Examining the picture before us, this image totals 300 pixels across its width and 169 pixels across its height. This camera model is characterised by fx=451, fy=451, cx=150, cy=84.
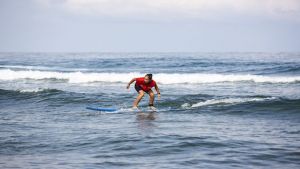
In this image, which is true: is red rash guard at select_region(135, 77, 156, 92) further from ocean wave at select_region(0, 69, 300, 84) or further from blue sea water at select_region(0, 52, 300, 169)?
ocean wave at select_region(0, 69, 300, 84)

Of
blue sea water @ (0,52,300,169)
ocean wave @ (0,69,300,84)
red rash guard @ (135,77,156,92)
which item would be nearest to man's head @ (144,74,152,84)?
red rash guard @ (135,77,156,92)

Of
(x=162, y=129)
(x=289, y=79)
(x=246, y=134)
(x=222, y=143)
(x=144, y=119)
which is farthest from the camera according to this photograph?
(x=289, y=79)

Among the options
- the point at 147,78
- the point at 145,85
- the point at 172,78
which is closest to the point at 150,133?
the point at 147,78

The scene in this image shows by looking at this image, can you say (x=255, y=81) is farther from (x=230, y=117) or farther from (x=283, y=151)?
(x=283, y=151)

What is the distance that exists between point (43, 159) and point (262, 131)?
569cm

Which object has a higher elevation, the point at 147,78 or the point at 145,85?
the point at 147,78

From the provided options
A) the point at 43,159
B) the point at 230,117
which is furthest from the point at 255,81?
the point at 43,159

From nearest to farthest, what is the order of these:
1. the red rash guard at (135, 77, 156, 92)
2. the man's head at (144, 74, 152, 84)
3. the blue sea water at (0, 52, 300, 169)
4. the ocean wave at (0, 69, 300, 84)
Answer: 1. the blue sea water at (0, 52, 300, 169)
2. the man's head at (144, 74, 152, 84)
3. the red rash guard at (135, 77, 156, 92)
4. the ocean wave at (0, 69, 300, 84)

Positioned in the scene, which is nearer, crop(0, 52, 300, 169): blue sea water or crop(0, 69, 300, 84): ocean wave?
crop(0, 52, 300, 169): blue sea water

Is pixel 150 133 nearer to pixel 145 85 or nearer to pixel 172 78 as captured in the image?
pixel 145 85

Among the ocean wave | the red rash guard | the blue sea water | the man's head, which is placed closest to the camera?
the blue sea water

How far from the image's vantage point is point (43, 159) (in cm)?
882

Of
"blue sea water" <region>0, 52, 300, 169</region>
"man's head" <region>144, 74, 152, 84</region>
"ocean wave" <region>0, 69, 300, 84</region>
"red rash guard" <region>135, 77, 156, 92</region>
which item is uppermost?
"man's head" <region>144, 74, 152, 84</region>

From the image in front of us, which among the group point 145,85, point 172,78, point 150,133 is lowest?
point 150,133
